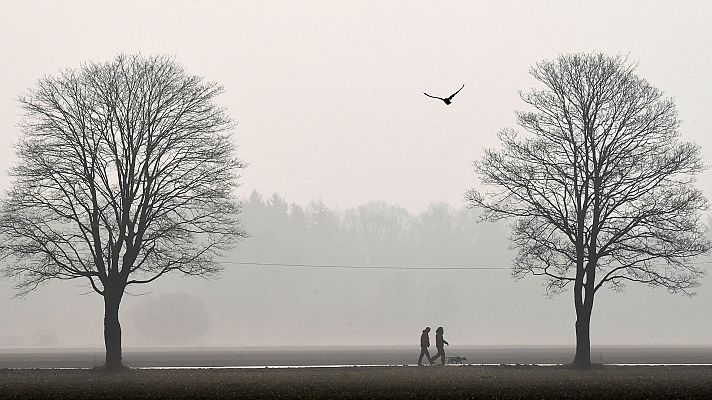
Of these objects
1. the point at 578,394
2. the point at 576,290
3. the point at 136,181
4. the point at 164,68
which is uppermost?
the point at 164,68

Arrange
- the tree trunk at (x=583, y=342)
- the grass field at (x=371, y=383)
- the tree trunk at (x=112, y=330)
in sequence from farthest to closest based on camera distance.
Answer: the tree trunk at (x=583, y=342), the tree trunk at (x=112, y=330), the grass field at (x=371, y=383)

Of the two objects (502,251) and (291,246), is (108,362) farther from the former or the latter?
(502,251)

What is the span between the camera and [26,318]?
146250mm

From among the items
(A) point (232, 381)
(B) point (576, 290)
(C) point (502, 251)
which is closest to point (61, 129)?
(A) point (232, 381)

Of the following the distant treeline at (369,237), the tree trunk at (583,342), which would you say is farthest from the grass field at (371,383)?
the distant treeline at (369,237)

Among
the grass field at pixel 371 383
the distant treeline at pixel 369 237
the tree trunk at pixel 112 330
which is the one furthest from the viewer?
the distant treeline at pixel 369 237

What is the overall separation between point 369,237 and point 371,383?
157 meters

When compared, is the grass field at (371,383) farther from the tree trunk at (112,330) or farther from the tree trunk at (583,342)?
the tree trunk at (112,330)

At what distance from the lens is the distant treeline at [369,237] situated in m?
166

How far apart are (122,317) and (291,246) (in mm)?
31875

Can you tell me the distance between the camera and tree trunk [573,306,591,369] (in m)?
44.3

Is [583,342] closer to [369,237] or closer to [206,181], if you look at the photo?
[206,181]

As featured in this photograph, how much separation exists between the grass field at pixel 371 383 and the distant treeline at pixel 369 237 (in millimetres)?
120205

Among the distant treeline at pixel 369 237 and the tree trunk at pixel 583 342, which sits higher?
the distant treeline at pixel 369 237
